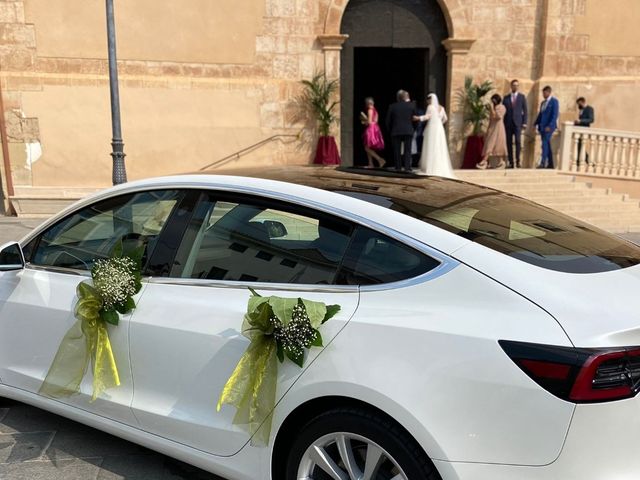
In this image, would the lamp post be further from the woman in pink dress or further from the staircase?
the woman in pink dress

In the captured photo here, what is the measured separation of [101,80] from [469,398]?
491 inches

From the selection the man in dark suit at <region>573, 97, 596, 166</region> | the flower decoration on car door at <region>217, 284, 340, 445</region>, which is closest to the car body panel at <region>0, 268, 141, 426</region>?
the flower decoration on car door at <region>217, 284, 340, 445</region>

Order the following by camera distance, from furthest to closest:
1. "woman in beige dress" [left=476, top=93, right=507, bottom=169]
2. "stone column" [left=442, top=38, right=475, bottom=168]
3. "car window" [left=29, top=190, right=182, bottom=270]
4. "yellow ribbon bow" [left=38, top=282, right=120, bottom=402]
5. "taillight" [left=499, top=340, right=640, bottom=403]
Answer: "stone column" [left=442, top=38, right=475, bottom=168] → "woman in beige dress" [left=476, top=93, right=507, bottom=169] → "car window" [left=29, top=190, right=182, bottom=270] → "yellow ribbon bow" [left=38, top=282, right=120, bottom=402] → "taillight" [left=499, top=340, right=640, bottom=403]

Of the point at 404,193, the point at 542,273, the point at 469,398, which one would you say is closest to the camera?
the point at 469,398

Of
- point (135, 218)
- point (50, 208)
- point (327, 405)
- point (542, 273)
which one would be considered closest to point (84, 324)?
point (135, 218)

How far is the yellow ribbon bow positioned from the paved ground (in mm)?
432

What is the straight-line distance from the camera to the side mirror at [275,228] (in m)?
2.53

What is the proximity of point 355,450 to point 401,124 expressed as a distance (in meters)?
10.5

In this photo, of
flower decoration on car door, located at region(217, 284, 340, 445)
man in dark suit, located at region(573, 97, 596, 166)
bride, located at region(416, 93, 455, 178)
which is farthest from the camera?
man in dark suit, located at region(573, 97, 596, 166)

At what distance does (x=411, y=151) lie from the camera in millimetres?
13016

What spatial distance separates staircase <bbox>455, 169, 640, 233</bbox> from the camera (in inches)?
472

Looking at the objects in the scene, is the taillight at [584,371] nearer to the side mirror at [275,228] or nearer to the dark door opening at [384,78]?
the side mirror at [275,228]

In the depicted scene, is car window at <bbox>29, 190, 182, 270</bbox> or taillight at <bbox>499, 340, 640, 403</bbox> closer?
taillight at <bbox>499, 340, 640, 403</bbox>

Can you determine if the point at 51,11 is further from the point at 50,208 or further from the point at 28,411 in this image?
the point at 28,411
